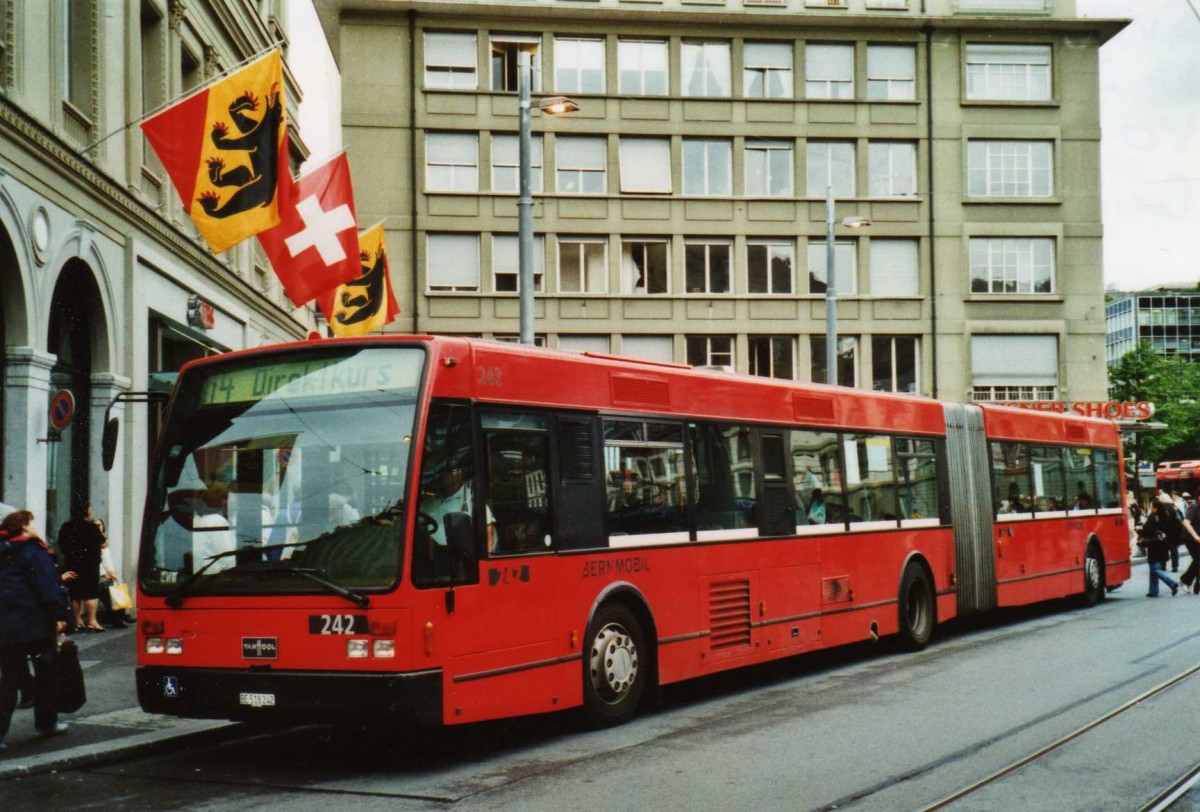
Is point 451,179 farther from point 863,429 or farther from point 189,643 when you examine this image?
point 189,643

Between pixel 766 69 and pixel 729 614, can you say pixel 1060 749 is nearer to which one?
pixel 729 614

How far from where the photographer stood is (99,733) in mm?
9797

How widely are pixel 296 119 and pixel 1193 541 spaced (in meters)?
21.4

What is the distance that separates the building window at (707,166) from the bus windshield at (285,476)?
118 feet

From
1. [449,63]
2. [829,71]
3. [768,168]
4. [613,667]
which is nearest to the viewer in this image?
[613,667]

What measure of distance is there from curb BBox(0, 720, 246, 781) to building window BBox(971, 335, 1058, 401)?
38.2m

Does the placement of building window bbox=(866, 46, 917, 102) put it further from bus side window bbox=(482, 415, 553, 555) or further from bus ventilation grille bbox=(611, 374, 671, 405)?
bus side window bbox=(482, 415, 553, 555)

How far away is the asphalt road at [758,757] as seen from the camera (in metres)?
7.66

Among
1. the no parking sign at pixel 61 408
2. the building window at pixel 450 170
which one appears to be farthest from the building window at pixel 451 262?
the no parking sign at pixel 61 408

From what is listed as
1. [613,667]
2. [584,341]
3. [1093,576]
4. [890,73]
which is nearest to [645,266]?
[584,341]

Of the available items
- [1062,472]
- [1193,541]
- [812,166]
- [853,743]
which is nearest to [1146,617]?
[1062,472]

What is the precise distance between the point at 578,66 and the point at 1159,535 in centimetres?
2656

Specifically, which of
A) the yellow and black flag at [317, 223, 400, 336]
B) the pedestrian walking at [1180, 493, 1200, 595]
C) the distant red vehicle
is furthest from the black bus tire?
the distant red vehicle

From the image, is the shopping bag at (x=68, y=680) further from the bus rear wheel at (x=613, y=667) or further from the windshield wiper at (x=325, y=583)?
the bus rear wheel at (x=613, y=667)
